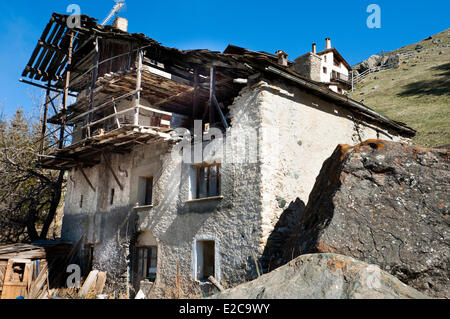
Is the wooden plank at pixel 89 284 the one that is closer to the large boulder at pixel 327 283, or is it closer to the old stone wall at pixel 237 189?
the old stone wall at pixel 237 189

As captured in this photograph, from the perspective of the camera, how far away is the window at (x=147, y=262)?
11031 mm

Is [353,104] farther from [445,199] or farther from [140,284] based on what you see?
[140,284]

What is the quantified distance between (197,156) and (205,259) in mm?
2843

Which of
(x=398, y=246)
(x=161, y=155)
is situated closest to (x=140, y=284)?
(x=161, y=155)

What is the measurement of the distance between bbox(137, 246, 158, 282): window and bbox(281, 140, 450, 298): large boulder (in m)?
5.90

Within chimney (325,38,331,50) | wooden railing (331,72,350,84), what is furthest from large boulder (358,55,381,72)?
chimney (325,38,331,50)

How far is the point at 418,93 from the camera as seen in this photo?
3353cm

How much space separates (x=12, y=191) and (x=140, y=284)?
10.8 m

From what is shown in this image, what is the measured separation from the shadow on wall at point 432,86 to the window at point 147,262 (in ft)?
99.7

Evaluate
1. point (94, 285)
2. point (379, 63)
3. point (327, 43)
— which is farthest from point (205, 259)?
point (379, 63)

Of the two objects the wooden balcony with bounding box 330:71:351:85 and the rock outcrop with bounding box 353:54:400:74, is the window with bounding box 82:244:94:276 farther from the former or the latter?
the rock outcrop with bounding box 353:54:400:74

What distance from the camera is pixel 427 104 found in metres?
29.5

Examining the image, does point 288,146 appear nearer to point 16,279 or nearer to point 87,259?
point 87,259

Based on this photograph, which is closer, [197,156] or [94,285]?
[197,156]
